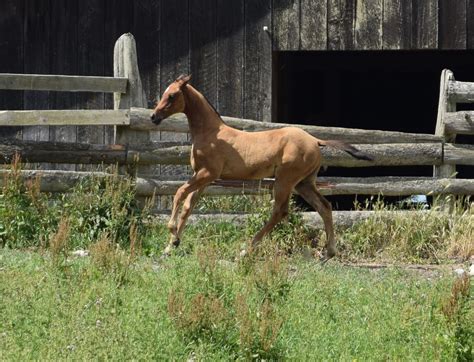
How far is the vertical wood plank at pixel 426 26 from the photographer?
534 inches

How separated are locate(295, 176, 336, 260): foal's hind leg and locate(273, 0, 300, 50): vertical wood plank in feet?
10.4

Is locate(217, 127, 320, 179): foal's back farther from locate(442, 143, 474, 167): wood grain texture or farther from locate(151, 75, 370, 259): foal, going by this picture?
locate(442, 143, 474, 167): wood grain texture

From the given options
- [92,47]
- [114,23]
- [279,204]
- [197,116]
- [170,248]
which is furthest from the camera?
[92,47]

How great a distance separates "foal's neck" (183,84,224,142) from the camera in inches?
442

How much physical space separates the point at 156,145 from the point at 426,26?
12.3ft

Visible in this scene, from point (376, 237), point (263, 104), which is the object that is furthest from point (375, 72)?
point (376, 237)

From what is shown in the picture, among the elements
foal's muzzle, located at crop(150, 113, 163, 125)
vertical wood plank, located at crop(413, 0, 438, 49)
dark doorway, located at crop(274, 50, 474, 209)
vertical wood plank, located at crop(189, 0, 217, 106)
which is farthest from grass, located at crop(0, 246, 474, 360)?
dark doorway, located at crop(274, 50, 474, 209)

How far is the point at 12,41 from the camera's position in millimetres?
15273

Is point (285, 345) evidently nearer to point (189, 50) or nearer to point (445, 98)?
point (445, 98)

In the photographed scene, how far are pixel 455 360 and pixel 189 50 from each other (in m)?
7.84

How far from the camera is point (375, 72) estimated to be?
66.6 ft

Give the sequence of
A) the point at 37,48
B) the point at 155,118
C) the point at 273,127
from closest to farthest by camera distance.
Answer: the point at 155,118 < the point at 273,127 < the point at 37,48

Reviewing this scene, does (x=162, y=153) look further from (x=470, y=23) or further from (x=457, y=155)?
(x=470, y=23)

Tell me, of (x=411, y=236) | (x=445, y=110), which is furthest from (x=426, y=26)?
(x=411, y=236)
